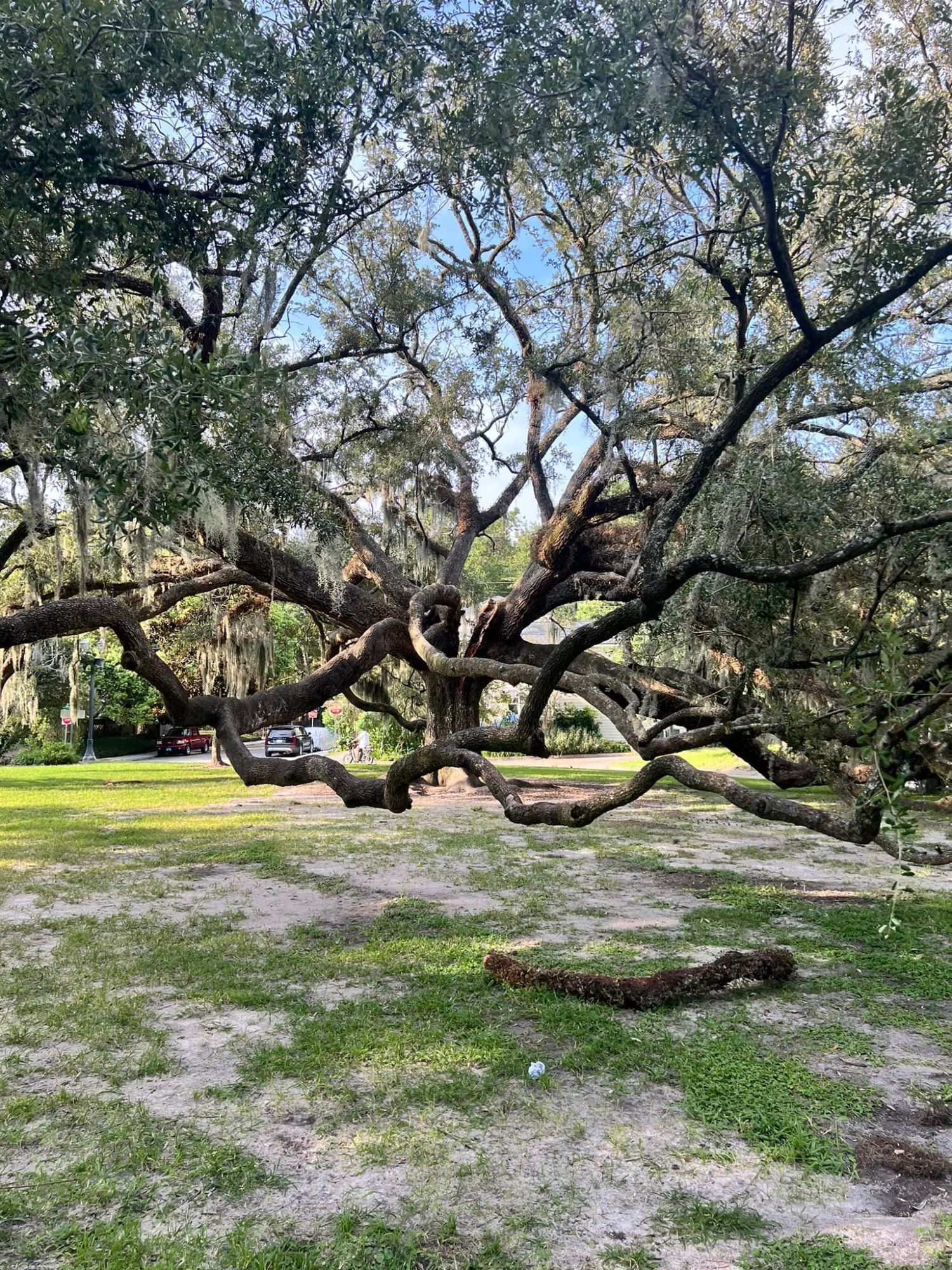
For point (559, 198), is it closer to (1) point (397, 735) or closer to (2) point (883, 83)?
(2) point (883, 83)

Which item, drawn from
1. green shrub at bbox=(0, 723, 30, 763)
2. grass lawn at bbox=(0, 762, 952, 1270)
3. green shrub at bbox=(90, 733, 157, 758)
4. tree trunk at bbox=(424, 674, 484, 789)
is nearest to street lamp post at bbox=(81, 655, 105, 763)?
A: green shrub at bbox=(90, 733, 157, 758)

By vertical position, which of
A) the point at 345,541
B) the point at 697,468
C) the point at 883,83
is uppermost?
the point at 883,83

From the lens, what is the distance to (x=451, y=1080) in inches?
130

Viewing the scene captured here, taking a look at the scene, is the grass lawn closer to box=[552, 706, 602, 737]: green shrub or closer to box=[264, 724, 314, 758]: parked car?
box=[264, 724, 314, 758]: parked car

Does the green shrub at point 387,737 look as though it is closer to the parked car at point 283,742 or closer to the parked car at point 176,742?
the parked car at point 283,742

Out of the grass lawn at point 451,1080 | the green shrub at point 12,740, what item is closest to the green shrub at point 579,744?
the green shrub at point 12,740

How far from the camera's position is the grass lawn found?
7.65 feet

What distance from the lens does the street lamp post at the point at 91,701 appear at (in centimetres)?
2052

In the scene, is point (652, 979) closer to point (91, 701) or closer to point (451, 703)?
point (451, 703)

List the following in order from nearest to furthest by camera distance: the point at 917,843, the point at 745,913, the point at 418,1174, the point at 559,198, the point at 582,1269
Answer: the point at 582,1269, the point at 418,1174, the point at 745,913, the point at 559,198, the point at 917,843

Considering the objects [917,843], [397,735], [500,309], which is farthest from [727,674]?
[397,735]

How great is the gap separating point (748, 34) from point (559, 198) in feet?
11.5

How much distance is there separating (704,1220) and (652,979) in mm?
1895

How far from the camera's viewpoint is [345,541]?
1037 centimetres
